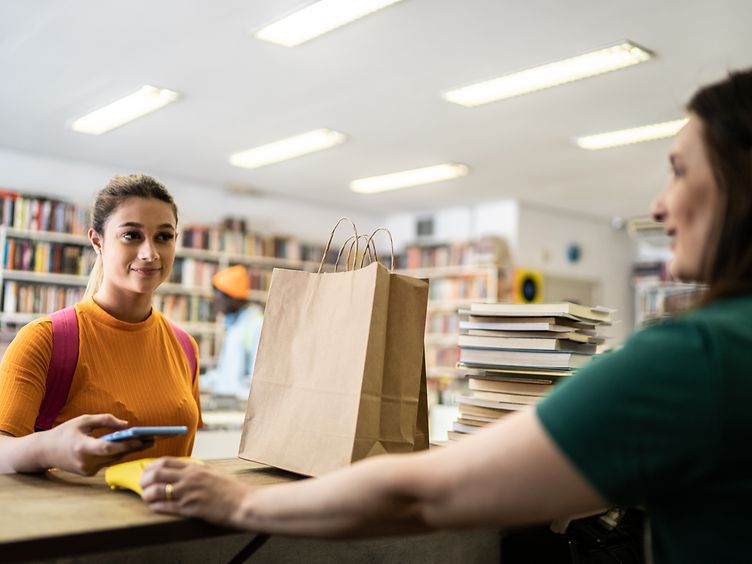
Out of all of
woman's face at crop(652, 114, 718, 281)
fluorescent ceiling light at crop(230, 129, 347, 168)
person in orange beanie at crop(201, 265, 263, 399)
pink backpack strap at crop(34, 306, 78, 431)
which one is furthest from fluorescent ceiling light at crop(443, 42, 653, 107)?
woman's face at crop(652, 114, 718, 281)

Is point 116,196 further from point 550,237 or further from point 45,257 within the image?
point 550,237

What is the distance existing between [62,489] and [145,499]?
22 cm

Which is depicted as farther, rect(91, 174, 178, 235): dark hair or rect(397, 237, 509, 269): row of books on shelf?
rect(397, 237, 509, 269): row of books on shelf

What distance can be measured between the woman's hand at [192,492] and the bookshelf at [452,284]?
23.6 feet

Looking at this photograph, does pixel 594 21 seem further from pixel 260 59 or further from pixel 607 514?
pixel 607 514

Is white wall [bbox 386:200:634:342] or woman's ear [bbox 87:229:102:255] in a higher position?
white wall [bbox 386:200:634:342]

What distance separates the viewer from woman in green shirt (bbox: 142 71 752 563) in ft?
2.11

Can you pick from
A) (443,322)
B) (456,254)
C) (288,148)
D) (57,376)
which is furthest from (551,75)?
(443,322)

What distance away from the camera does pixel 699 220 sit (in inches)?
30.4

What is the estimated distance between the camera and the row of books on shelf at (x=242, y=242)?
8.32 m

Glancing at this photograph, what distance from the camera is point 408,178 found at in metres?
7.81

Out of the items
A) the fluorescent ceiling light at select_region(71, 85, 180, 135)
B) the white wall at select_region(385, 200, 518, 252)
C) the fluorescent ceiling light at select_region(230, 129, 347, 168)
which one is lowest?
the white wall at select_region(385, 200, 518, 252)

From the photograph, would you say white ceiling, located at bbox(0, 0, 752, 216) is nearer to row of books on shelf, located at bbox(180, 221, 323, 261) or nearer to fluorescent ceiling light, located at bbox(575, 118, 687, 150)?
fluorescent ceiling light, located at bbox(575, 118, 687, 150)

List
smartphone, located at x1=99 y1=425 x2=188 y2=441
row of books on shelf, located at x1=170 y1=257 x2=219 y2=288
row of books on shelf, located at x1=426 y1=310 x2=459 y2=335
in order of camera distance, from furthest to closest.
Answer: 1. row of books on shelf, located at x1=426 y1=310 x2=459 y2=335
2. row of books on shelf, located at x1=170 y1=257 x2=219 y2=288
3. smartphone, located at x1=99 y1=425 x2=188 y2=441
